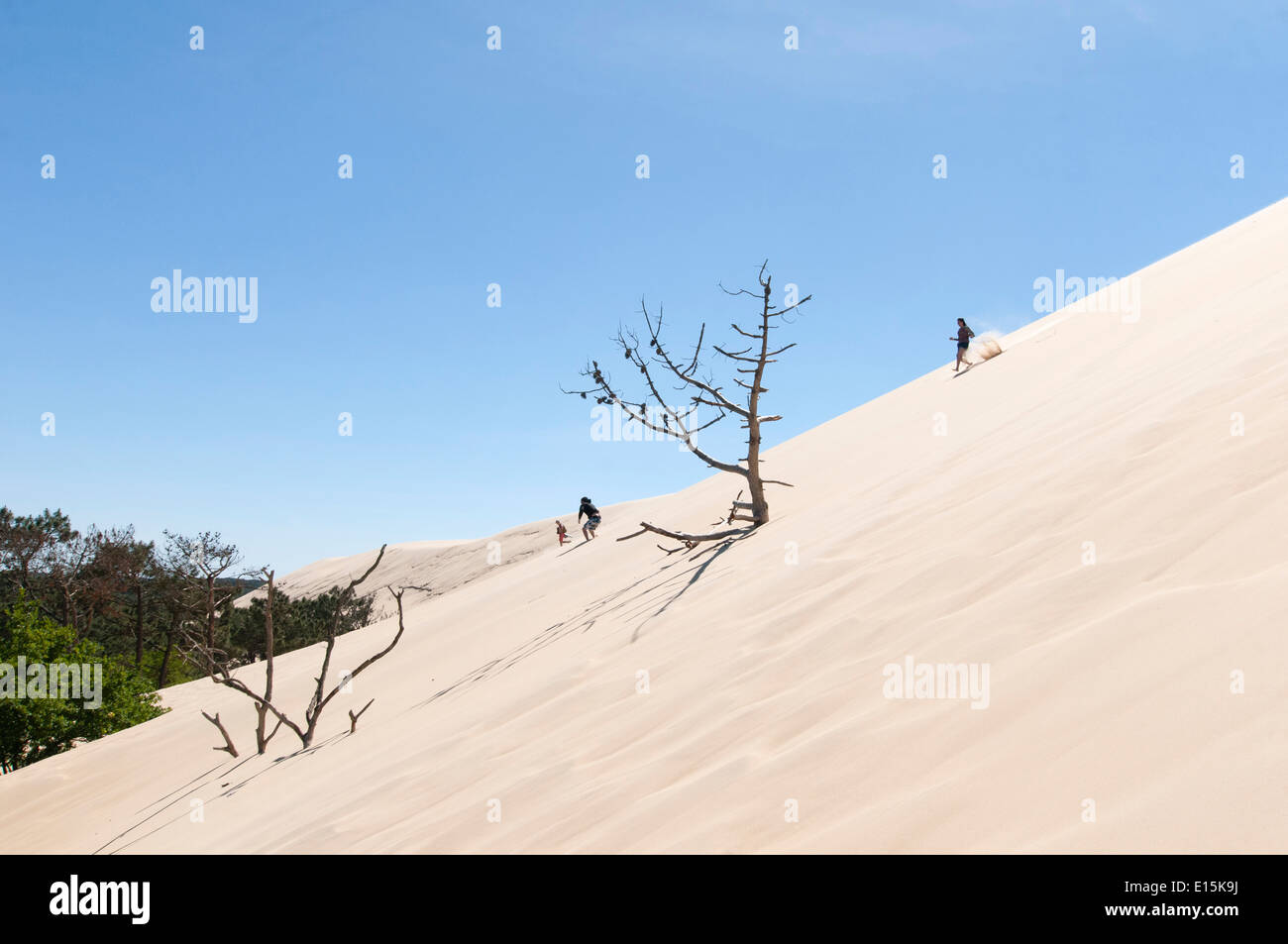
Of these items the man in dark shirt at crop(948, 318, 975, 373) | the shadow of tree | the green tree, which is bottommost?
the green tree

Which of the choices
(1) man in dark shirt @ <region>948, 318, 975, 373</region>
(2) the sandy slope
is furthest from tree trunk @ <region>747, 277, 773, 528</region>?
(1) man in dark shirt @ <region>948, 318, 975, 373</region>

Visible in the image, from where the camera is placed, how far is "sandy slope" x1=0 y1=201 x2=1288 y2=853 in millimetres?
1837

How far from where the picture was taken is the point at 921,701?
2445 mm

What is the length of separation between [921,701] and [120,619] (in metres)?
26.5

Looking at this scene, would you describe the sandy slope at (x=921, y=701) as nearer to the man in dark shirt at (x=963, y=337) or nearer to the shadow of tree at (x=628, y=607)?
the shadow of tree at (x=628, y=607)

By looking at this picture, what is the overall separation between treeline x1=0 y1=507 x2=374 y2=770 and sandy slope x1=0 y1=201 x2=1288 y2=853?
2.74 metres

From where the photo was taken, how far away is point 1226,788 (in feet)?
5.13

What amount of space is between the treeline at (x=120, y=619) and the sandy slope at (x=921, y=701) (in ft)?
9.00

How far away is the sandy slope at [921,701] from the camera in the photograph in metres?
1.84
